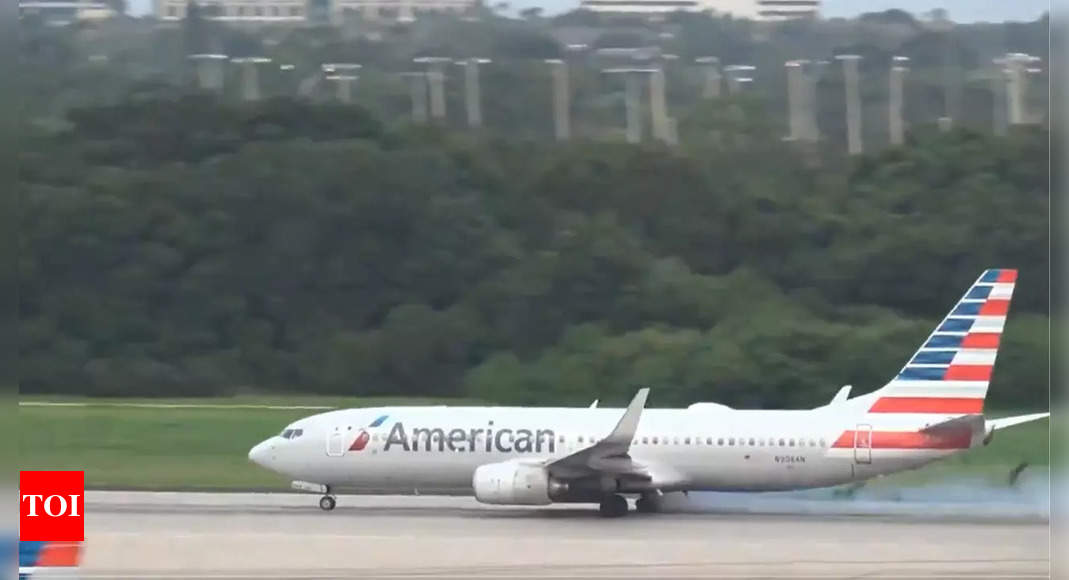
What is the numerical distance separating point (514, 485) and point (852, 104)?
24.3 m

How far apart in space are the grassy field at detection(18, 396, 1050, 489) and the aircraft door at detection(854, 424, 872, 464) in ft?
15.5

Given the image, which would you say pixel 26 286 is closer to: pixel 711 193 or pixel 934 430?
pixel 711 193

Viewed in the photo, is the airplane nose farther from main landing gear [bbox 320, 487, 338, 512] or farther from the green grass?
the green grass

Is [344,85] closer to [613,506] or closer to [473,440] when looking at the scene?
[473,440]

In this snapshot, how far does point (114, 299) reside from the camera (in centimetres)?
4212

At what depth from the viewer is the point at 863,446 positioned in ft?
83.2

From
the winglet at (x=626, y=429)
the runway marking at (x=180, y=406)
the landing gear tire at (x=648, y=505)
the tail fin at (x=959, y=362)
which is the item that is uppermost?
the tail fin at (x=959, y=362)

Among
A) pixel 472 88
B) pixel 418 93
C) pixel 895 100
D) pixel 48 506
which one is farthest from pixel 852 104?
pixel 48 506

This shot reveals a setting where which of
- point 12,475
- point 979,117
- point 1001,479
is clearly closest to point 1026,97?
point 979,117

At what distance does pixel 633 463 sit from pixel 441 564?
820 centimetres

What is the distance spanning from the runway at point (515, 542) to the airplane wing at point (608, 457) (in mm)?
761

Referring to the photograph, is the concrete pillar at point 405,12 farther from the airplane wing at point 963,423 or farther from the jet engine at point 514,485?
the airplane wing at point 963,423

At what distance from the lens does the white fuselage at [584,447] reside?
83.7 ft

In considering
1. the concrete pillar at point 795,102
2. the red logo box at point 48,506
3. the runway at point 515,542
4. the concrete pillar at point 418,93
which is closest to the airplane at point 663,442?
the runway at point 515,542
